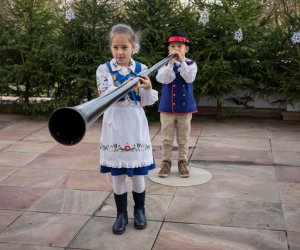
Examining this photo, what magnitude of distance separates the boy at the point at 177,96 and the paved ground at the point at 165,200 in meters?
0.39

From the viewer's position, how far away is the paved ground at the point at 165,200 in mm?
3215

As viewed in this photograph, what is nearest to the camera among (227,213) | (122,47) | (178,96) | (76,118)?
(76,118)

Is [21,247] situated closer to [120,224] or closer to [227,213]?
[120,224]

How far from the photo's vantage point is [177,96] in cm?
441

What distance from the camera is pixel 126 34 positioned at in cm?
305

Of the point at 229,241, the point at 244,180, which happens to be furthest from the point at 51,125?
the point at 244,180

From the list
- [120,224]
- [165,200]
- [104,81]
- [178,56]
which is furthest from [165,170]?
[104,81]

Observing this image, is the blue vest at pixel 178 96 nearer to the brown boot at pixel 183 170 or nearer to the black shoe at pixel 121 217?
the brown boot at pixel 183 170

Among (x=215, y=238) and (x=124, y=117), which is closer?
(x=124, y=117)

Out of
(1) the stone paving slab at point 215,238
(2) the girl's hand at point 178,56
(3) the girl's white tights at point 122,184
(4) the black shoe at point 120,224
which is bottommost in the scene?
(1) the stone paving slab at point 215,238

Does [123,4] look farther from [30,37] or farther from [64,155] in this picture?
[64,155]

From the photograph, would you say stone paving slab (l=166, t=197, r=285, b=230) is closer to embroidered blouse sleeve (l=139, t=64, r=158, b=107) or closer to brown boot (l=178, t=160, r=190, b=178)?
brown boot (l=178, t=160, r=190, b=178)

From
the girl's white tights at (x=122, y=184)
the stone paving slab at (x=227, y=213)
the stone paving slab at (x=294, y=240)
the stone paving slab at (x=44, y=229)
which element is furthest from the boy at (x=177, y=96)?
the stone paving slab at (x=294, y=240)

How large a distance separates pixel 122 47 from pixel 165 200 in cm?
149
